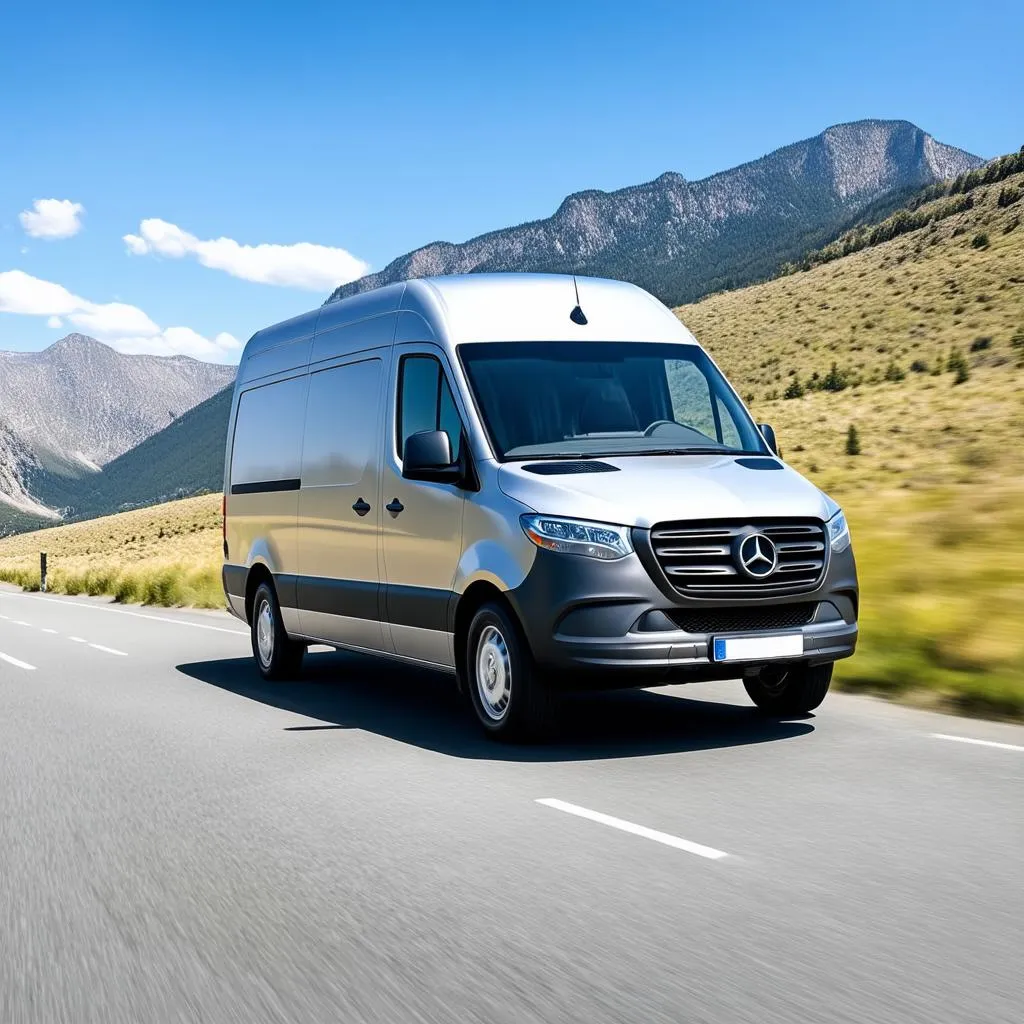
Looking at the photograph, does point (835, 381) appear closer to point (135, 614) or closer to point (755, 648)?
point (135, 614)

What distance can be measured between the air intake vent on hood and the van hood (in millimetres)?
13

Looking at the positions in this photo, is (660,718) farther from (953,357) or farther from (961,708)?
(953,357)

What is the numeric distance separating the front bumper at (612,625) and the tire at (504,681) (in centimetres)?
16

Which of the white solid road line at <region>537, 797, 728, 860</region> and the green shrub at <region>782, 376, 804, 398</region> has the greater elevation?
the green shrub at <region>782, 376, 804, 398</region>

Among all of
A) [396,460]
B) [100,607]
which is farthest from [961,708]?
[100,607]

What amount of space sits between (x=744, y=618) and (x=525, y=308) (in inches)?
104

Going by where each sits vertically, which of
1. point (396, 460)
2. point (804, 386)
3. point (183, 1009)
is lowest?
point (183, 1009)

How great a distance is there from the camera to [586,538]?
7406mm

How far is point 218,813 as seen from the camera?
6535mm

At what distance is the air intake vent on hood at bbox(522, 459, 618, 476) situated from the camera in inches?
309

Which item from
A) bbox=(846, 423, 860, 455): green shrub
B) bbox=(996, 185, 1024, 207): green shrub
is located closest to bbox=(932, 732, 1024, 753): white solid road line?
bbox=(846, 423, 860, 455): green shrub

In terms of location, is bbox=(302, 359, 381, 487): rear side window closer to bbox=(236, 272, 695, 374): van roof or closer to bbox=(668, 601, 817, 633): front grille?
bbox=(236, 272, 695, 374): van roof

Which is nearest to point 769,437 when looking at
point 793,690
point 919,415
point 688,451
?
point 688,451

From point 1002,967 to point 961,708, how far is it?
5368 millimetres
